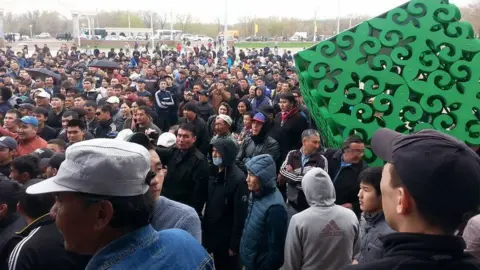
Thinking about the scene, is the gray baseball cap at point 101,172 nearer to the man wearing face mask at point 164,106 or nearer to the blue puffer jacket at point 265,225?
the blue puffer jacket at point 265,225

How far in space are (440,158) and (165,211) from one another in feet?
5.71

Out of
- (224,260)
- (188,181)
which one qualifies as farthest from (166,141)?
(224,260)

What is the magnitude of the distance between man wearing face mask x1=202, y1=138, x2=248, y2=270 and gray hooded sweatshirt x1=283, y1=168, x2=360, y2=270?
1015 mm

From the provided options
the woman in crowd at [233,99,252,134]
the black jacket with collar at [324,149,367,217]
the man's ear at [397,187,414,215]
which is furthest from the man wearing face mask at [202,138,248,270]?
the woman in crowd at [233,99,252,134]

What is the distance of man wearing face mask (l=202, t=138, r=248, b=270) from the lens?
4531mm

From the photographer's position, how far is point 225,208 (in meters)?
4.59

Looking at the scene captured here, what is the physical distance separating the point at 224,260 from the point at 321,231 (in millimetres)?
1570

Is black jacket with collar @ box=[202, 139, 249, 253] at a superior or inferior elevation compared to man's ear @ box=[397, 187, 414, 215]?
inferior

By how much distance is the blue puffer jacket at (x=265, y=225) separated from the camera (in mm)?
3834

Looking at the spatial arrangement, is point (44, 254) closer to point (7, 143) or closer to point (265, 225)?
point (265, 225)

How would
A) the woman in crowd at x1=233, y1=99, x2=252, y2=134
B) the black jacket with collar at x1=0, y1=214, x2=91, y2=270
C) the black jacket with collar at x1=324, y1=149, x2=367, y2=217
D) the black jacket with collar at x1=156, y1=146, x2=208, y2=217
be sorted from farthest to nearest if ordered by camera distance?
the woman in crowd at x1=233, y1=99, x2=252, y2=134
the black jacket with collar at x1=156, y1=146, x2=208, y2=217
the black jacket with collar at x1=324, y1=149, x2=367, y2=217
the black jacket with collar at x1=0, y1=214, x2=91, y2=270

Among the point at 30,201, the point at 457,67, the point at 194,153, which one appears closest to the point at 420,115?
the point at 457,67

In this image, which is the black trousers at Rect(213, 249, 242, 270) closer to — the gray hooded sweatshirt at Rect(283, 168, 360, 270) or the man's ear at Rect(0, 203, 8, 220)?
the gray hooded sweatshirt at Rect(283, 168, 360, 270)

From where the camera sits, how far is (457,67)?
5570 mm
